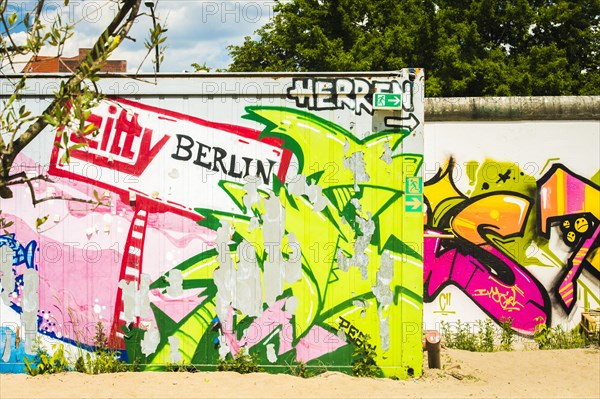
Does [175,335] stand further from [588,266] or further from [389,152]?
[588,266]

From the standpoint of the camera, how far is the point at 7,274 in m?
6.77

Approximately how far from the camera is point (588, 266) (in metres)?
8.64

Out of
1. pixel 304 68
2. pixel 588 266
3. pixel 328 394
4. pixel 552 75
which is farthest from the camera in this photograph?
pixel 304 68

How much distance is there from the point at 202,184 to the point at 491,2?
72.5ft

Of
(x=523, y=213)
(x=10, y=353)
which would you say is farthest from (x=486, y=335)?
(x=10, y=353)

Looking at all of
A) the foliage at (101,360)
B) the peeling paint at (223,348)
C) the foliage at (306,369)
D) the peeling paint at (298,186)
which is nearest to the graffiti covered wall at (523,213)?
the foliage at (306,369)

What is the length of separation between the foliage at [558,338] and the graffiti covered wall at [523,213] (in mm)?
85

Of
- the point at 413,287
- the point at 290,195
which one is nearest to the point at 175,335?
the point at 290,195

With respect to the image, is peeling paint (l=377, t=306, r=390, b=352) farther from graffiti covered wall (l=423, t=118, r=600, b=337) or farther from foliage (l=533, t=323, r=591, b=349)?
foliage (l=533, t=323, r=591, b=349)

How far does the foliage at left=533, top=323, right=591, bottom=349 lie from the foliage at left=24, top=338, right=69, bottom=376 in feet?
18.2

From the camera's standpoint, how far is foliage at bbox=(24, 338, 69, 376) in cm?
665

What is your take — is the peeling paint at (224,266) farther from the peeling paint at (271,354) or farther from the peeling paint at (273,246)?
the peeling paint at (271,354)

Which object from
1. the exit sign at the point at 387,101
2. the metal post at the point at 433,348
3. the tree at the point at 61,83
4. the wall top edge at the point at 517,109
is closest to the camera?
the tree at the point at 61,83

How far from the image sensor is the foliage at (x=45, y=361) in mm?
6652
